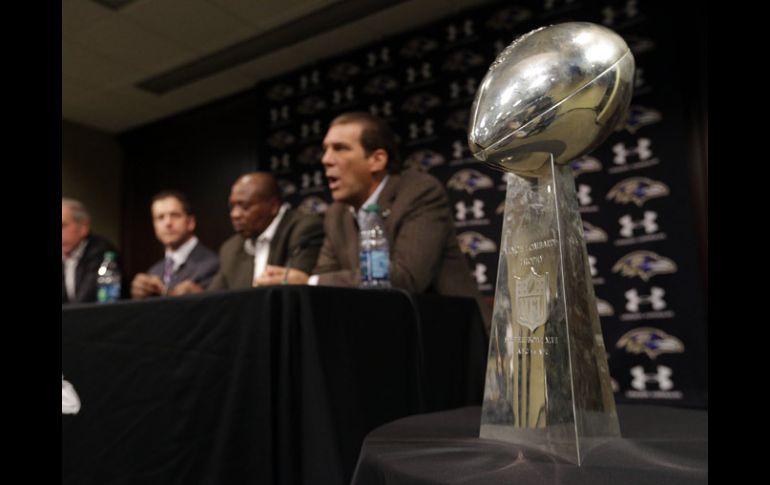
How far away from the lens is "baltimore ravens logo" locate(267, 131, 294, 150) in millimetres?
4727

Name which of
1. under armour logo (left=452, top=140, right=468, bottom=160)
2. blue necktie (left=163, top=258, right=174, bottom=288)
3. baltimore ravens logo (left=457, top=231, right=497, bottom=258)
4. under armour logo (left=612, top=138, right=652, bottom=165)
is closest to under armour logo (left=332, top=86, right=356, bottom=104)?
under armour logo (left=452, top=140, right=468, bottom=160)

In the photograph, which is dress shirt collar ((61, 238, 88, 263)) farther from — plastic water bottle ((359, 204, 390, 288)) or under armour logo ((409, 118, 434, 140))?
plastic water bottle ((359, 204, 390, 288))

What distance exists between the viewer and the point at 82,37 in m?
4.04

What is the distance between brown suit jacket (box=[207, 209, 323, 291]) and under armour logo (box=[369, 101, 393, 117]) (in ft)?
5.67

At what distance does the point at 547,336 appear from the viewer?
0.59 m

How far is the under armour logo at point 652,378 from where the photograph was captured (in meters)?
2.96

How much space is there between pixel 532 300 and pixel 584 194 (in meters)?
2.89

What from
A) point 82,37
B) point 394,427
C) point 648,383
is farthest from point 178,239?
point 394,427

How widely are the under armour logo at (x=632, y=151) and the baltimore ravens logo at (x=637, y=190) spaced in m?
0.12

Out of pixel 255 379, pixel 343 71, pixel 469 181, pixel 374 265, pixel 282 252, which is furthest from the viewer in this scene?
pixel 343 71

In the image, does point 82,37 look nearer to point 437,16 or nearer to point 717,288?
point 437,16

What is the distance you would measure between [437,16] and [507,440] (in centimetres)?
385

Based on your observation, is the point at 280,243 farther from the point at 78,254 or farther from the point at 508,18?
the point at 508,18

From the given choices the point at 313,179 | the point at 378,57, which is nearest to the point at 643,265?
the point at 378,57
